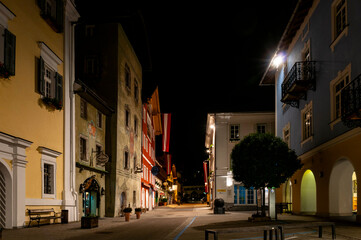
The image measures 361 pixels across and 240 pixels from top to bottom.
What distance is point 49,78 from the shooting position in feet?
64.1

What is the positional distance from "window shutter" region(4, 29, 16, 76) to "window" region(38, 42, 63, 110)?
2.29 metres

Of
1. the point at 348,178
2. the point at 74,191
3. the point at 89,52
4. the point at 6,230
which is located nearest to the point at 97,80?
the point at 89,52

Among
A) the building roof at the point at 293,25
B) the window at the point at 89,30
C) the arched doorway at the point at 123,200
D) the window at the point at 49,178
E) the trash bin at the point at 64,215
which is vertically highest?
the window at the point at 89,30

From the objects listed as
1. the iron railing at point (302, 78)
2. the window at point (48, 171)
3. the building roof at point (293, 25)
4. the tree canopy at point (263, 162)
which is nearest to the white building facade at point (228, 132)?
the building roof at point (293, 25)

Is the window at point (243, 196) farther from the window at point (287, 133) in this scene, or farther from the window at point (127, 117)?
the window at point (127, 117)

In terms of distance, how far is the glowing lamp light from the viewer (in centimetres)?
3183

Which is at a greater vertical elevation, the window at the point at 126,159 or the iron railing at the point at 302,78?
the iron railing at the point at 302,78

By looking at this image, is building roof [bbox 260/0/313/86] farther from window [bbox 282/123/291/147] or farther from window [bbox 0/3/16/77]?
window [bbox 0/3/16/77]

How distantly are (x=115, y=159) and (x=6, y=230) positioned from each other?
14070 millimetres

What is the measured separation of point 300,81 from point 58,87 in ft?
44.5

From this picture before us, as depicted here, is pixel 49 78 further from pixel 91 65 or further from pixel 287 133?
pixel 287 133

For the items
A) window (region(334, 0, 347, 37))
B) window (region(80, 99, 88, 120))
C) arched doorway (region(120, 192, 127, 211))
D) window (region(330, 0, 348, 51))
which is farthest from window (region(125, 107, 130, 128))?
window (region(334, 0, 347, 37))

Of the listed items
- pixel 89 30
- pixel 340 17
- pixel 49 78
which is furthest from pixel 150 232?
pixel 89 30

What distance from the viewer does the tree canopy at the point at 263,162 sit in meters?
21.3
